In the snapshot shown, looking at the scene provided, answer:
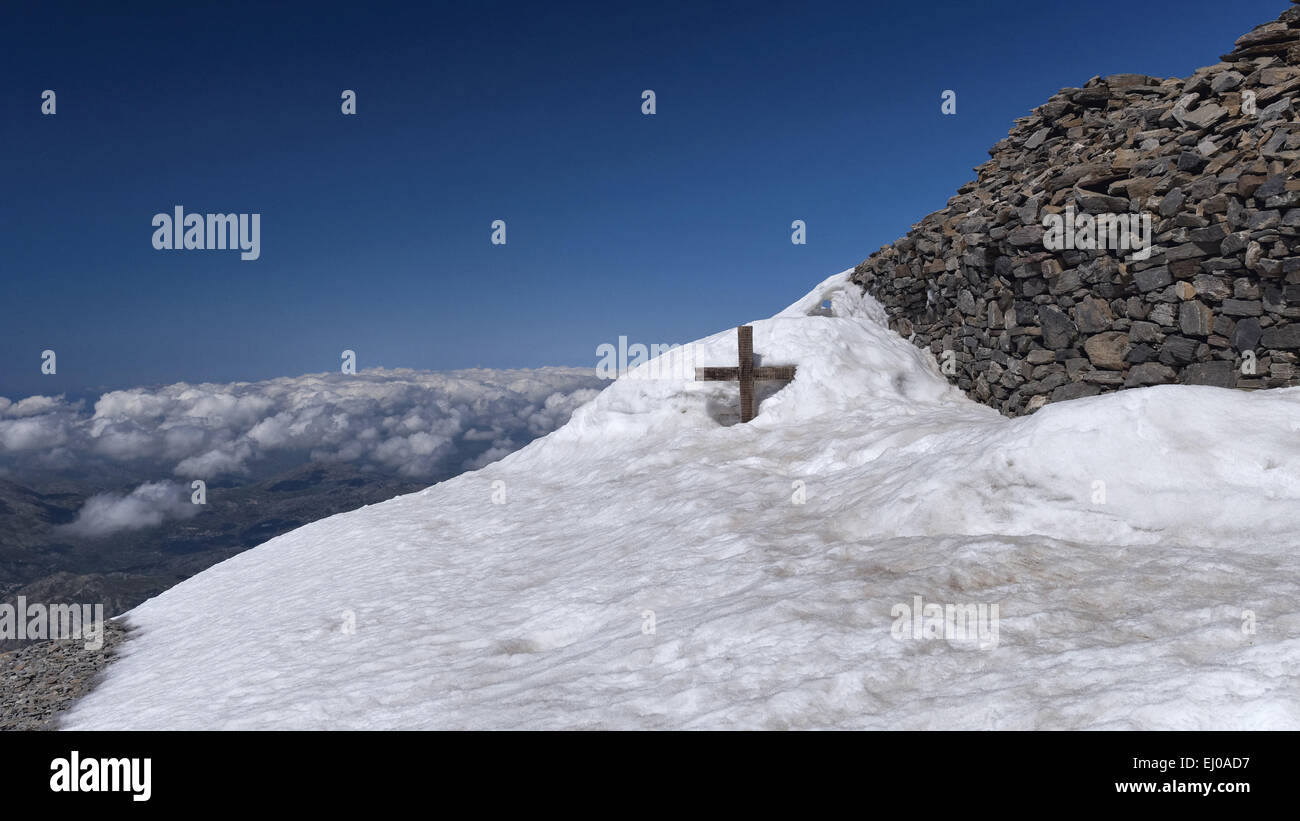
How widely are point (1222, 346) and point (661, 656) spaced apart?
1060cm

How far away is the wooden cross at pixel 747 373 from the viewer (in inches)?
698

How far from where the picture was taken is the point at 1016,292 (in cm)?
1470

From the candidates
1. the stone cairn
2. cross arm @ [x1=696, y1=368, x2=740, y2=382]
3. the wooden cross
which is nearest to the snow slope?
the stone cairn

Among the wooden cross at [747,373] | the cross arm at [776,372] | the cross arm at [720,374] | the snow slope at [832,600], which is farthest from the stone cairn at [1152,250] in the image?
the cross arm at [720,374]

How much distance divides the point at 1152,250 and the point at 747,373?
8869 millimetres

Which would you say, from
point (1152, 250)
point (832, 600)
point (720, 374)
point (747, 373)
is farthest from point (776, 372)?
point (832, 600)

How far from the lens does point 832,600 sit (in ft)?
20.9

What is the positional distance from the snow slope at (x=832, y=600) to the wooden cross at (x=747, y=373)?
3487mm

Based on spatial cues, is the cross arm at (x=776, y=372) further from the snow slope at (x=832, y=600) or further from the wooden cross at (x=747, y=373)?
the snow slope at (x=832, y=600)

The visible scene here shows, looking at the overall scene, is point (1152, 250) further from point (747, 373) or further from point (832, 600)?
point (832, 600)

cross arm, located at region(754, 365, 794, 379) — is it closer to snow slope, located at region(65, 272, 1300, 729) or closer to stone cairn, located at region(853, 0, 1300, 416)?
snow slope, located at region(65, 272, 1300, 729)

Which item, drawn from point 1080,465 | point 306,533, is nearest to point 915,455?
point 1080,465

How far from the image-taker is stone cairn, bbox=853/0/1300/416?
33.4 ft
